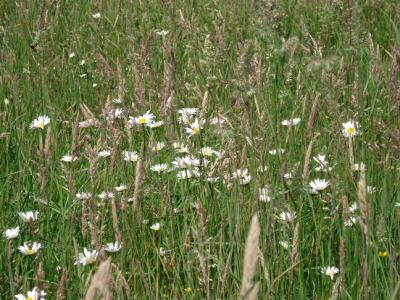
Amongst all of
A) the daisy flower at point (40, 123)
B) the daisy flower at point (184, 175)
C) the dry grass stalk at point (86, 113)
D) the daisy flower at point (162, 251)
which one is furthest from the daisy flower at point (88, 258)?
the daisy flower at point (40, 123)

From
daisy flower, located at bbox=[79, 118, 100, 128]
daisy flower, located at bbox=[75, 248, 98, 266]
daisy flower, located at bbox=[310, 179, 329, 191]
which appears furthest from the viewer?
daisy flower, located at bbox=[79, 118, 100, 128]

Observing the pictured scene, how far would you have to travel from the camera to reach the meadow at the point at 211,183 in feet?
4.13

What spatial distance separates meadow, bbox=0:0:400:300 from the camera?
4.13 feet

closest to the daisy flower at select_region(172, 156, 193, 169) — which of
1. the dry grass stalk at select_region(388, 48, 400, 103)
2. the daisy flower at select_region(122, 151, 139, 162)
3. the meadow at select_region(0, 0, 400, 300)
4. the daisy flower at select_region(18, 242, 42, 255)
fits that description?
the meadow at select_region(0, 0, 400, 300)

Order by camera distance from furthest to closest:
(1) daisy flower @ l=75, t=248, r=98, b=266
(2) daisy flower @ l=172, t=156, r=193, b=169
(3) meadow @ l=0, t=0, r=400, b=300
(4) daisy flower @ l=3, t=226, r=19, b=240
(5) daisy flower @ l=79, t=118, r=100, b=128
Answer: (5) daisy flower @ l=79, t=118, r=100, b=128 → (2) daisy flower @ l=172, t=156, r=193, b=169 → (4) daisy flower @ l=3, t=226, r=19, b=240 → (1) daisy flower @ l=75, t=248, r=98, b=266 → (3) meadow @ l=0, t=0, r=400, b=300

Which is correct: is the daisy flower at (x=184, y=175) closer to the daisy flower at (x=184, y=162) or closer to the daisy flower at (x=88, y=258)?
the daisy flower at (x=184, y=162)

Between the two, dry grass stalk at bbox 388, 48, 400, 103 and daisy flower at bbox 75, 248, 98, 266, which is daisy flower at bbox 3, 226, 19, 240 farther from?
dry grass stalk at bbox 388, 48, 400, 103

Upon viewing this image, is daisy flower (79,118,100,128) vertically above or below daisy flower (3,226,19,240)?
above

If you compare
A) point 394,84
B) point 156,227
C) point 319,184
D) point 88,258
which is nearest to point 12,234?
point 88,258

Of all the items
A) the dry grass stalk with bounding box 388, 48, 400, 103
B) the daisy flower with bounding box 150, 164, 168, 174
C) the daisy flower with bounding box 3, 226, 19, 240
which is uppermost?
the dry grass stalk with bounding box 388, 48, 400, 103

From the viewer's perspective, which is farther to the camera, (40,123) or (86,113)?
(40,123)

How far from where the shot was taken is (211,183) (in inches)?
64.0

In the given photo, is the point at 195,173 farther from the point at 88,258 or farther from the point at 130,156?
the point at 88,258

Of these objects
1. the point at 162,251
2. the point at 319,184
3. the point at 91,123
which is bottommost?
the point at 162,251
